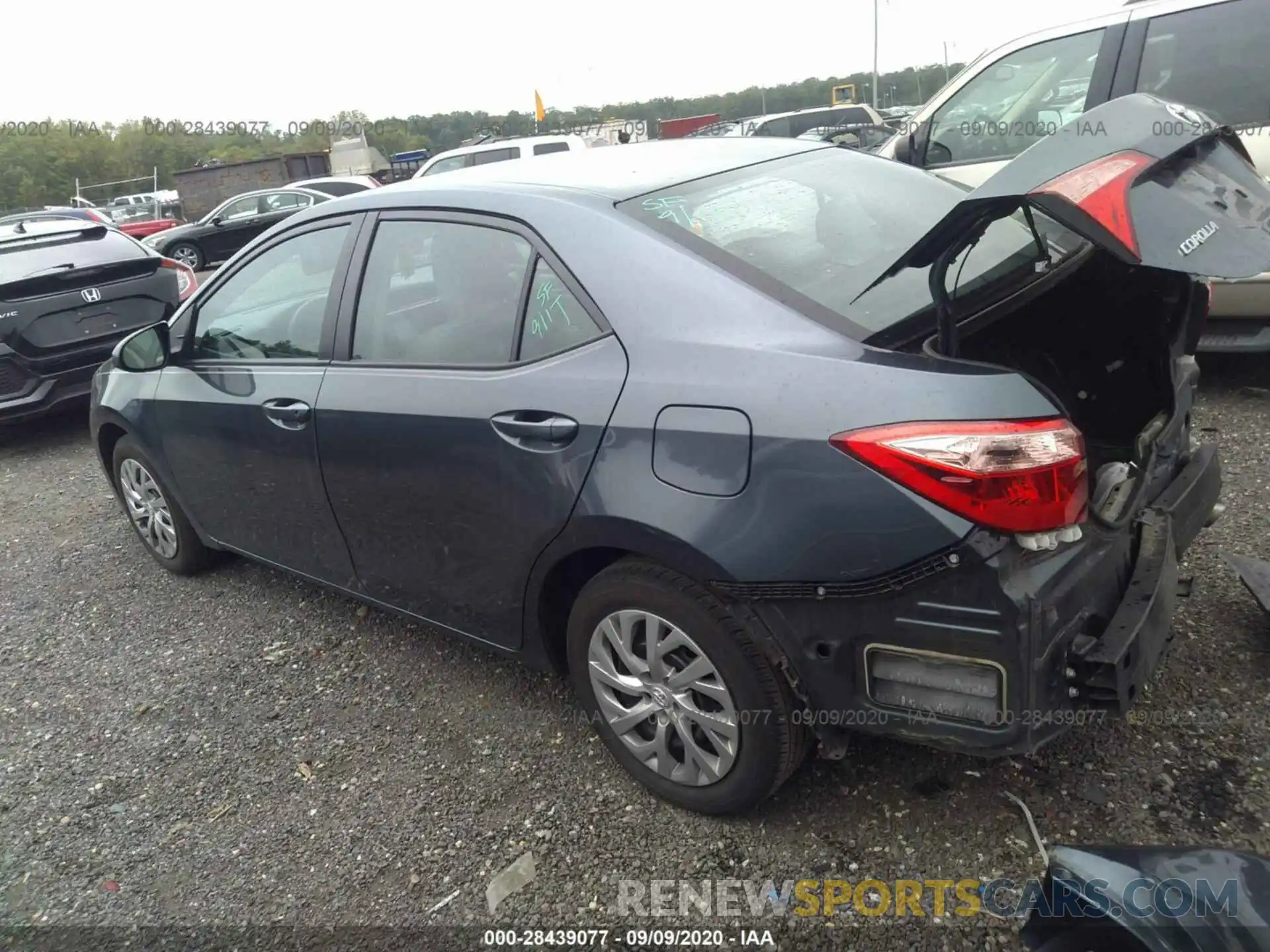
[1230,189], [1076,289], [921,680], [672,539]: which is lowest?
[921,680]

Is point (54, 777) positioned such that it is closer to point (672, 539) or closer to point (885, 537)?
point (672, 539)

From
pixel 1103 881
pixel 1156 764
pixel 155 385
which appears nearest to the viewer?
pixel 1103 881

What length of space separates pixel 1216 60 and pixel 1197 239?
143 inches

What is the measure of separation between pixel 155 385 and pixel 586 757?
2.44 m

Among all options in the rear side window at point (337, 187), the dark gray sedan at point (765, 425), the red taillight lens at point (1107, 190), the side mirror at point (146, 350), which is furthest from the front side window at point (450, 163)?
the red taillight lens at point (1107, 190)

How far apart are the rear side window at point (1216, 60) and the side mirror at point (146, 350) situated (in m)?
4.55

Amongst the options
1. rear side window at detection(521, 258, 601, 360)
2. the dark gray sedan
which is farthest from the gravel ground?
→ rear side window at detection(521, 258, 601, 360)

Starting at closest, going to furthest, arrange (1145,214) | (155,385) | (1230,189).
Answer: (1145,214), (1230,189), (155,385)

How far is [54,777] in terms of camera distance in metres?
3.02

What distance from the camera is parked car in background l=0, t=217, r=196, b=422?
239 inches

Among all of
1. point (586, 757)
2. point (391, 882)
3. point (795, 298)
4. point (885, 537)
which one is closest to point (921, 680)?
point (885, 537)

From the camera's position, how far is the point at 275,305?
133 inches

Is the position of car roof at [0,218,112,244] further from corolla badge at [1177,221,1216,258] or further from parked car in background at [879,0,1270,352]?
corolla badge at [1177,221,1216,258]

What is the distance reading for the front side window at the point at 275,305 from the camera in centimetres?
312
